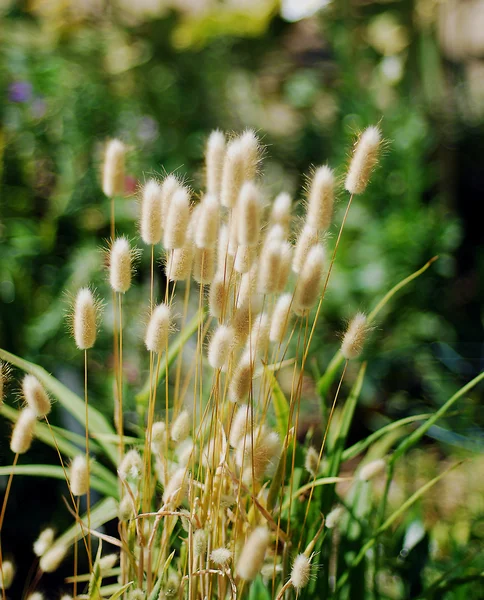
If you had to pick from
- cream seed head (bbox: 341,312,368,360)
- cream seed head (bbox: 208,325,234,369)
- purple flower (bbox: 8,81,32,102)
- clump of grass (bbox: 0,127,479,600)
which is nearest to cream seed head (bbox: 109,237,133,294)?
clump of grass (bbox: 0,127,479,600)

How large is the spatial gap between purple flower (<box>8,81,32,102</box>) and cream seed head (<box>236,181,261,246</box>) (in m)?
1.86

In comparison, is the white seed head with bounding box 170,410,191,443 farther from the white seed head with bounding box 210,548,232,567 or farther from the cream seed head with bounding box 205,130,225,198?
the cream seed head with bounding box 205,130,225,198

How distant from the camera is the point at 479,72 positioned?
4.40 meters

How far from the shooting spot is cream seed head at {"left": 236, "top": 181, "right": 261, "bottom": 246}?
0.56 meters

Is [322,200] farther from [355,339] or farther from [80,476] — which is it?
[80,476]

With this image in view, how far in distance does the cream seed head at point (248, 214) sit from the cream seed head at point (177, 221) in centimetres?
6

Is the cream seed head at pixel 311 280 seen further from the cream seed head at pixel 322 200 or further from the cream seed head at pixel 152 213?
the cream seed head at pixel 152 213

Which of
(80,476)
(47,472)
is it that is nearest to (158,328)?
(80,476)

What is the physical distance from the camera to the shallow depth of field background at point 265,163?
1884 mm

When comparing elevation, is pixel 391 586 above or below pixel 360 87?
below

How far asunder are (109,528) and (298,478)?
2.46ft

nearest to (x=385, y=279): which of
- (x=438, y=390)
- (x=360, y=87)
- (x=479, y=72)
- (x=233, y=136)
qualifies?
(x=438, y=390)

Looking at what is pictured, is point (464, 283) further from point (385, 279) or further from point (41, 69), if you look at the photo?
point (41, 69)

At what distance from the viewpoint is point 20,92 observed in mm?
2186
